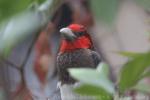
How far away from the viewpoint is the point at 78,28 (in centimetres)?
216

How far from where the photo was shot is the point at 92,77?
0.71 m

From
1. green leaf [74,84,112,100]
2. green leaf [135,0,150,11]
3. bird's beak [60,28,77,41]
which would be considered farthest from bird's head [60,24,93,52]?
green leaf [74,84,112,100]

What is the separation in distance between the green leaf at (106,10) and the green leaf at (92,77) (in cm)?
13

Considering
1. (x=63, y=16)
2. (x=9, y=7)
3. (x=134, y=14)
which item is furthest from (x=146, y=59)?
(x=134, y=14)

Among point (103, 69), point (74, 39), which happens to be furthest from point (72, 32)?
point (103, 69)

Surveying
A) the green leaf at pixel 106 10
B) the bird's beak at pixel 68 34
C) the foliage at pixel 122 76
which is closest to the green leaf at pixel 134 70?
the foliage at pixel 122 76

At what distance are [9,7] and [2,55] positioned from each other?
9 centimetres

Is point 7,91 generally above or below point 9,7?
below

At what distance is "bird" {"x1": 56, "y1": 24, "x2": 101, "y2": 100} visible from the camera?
186 centimetres

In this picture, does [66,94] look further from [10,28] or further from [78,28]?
[10,28]

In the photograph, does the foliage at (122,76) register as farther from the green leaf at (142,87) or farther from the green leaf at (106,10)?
the green leaf at (106,10)

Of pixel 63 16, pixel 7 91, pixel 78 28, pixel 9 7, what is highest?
pixel 63 16

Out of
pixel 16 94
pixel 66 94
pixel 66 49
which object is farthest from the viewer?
pixel 66 49

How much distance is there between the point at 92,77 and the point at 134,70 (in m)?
0.06
